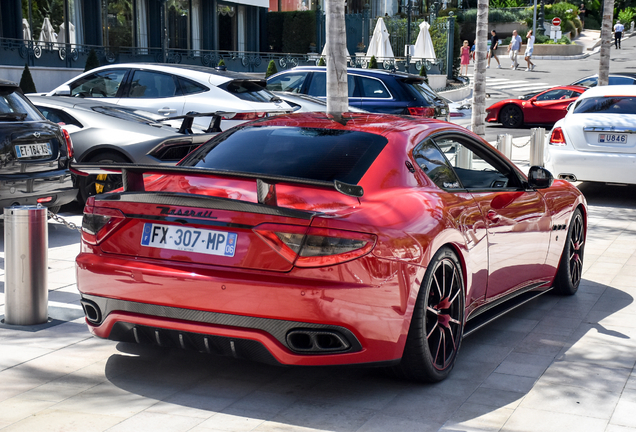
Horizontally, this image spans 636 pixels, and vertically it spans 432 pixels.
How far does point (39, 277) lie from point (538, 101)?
2095 cm

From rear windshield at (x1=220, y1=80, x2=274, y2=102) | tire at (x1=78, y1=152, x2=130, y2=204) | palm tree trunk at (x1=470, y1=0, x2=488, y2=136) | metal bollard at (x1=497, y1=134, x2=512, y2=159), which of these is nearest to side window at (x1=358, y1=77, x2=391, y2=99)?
palm tree trunk at (x1=470, y1=0, x2=488, y2=136)

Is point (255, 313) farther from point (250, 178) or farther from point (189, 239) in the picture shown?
point (250, 178)

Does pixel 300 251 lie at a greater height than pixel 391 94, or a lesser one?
lesser

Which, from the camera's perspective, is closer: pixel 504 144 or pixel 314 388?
pixel 314 388

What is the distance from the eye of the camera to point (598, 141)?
11.1 m

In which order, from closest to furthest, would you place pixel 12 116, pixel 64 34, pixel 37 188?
pixel 12 116 < pixel 37 188 < pixel 64 34

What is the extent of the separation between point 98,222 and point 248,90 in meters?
8.38

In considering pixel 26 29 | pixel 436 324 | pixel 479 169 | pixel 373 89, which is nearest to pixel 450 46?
pixel 26 29

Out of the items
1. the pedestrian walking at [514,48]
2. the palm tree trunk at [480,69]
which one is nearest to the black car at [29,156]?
the palm tree trunk at [480,69]

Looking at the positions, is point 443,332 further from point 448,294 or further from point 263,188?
point 263,188

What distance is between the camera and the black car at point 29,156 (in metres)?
7.98

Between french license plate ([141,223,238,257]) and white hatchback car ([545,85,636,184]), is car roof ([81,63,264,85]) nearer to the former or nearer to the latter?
white hatchback car ([545,85,636,184])

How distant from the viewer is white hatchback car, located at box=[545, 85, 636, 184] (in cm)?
1086

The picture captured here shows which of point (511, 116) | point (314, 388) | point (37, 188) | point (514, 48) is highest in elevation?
point (514, 48)
